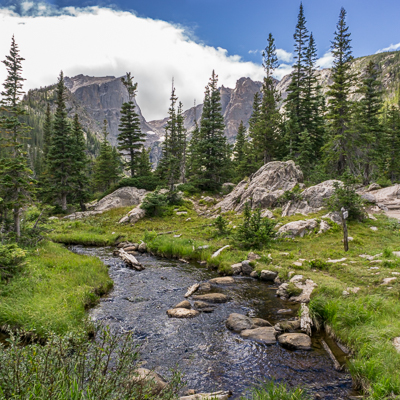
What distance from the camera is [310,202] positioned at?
23.7 m

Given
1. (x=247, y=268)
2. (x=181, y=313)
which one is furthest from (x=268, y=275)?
(x=181, y=313)

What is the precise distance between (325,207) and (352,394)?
18.5 meters

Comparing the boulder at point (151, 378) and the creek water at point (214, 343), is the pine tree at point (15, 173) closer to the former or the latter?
the creek water at point (214, 343)

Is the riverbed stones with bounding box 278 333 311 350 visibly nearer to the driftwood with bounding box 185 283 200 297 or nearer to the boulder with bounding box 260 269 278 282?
the driftwood with bounding box 185 283 200 297

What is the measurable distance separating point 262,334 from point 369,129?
112 ft

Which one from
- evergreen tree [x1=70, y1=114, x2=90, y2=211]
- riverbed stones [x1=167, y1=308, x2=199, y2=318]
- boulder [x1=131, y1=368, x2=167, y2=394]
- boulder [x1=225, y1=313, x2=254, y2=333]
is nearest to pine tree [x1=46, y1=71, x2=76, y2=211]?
evergreen tree [x1=70, y1=114, x2=90, y2=211]

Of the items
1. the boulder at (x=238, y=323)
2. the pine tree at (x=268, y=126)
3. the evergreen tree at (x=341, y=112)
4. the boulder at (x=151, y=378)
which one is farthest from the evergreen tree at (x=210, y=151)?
the boulder at (x=151, y=378)

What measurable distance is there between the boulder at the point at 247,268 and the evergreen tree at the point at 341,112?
21.0 m

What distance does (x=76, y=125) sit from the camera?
131 ft

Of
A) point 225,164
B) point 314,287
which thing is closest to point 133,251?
point 314,287

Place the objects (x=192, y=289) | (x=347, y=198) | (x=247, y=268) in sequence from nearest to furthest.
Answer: (x=192, y=289), (x=247, y=268), (x=347, y=198)

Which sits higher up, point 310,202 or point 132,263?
point 310,202

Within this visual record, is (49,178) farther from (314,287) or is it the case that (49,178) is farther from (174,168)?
(314,287)

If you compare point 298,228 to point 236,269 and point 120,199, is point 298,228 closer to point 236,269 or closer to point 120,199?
point 236,269
